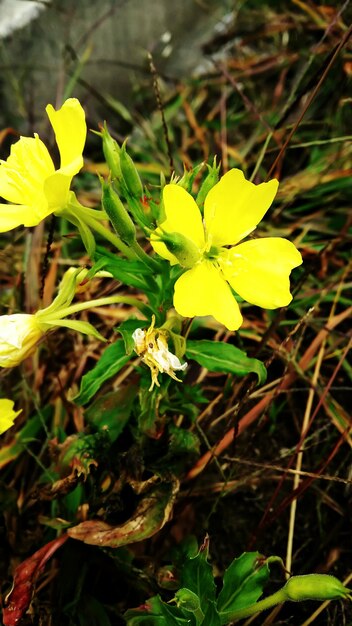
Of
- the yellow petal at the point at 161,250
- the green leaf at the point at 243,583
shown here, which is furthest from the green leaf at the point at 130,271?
the green leaf at the point at 243,583

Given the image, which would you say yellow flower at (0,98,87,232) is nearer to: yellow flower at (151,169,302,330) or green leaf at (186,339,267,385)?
yellow flower at (151,169,302,330)

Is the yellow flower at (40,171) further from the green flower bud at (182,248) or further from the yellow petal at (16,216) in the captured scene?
the green flower bud at (182,248)

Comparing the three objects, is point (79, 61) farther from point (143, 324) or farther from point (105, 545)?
point (105, 545)

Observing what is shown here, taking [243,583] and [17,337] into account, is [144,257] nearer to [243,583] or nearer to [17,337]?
[17,337]

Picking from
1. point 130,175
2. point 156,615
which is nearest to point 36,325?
point 130,175

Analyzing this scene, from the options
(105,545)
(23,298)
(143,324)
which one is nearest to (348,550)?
(105,545)
